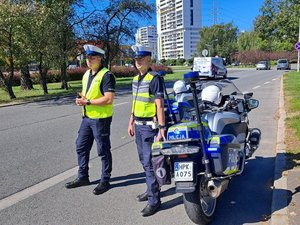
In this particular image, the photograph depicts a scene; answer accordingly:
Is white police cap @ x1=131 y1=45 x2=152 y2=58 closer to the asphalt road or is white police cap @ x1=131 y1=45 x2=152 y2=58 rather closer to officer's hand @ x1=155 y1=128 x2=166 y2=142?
officer's hand @ x1=155 y1=128 x2=166 y2=142

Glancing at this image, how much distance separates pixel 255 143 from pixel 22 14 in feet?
50.8

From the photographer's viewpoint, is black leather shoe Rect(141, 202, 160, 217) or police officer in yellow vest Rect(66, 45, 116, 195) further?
police officer in yellow vest Rect(66, 45, 116, 195)

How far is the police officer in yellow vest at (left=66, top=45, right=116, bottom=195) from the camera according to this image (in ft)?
15.4

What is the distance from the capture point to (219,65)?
32.0 metres

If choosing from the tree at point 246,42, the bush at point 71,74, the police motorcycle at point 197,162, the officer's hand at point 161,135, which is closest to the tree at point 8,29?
the bush at point 71,74

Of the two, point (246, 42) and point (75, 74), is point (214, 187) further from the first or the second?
point (246, 42)

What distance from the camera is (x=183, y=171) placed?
3.44 metres

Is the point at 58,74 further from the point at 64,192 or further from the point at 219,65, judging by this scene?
the point at 64,192

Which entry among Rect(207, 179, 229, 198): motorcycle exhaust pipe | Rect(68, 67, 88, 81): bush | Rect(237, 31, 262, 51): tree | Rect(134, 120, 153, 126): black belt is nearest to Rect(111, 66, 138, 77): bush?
Rect(68, 67, 88, 81): bush

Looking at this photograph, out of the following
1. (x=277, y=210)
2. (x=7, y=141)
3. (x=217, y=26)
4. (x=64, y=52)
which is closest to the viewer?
(x=277, y=210)

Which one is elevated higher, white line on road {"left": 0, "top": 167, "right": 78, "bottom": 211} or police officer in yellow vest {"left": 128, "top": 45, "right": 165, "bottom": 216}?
police officer in yellow vest {"left": 128, "top": 45, "right": 165, "bottom": 216}

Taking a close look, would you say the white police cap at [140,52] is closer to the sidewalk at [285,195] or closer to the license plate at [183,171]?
the license plate at [183,171]

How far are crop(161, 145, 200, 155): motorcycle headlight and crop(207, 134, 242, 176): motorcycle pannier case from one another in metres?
0.19

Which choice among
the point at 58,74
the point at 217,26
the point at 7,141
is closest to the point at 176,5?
the point at 217,26
